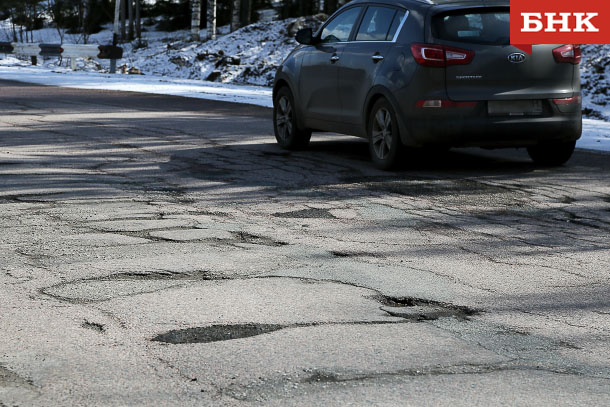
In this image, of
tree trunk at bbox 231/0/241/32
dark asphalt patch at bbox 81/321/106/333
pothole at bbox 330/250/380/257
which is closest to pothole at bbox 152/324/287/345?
dark asphalt patch at bbox 81/321/106/333

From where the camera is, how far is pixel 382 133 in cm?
1001

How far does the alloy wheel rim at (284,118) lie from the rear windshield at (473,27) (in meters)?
2.74

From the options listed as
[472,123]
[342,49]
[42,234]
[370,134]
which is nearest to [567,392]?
[42,234]

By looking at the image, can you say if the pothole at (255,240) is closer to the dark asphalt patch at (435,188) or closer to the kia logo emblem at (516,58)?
the dark asphalt patch at (435,188)

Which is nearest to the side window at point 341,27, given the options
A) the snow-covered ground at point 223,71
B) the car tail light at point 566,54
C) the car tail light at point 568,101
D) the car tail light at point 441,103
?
the car tail light at point 441,103

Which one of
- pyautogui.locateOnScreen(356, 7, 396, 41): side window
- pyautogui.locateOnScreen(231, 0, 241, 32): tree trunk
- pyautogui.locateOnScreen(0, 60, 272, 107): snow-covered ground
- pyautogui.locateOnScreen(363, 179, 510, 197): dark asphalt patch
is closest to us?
pyautogui.locateOnScreen(363, 179, 510, 197): dark asphalt patch

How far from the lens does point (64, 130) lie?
13.3 m

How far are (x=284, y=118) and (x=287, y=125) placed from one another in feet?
0.50

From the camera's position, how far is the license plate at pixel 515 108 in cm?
949

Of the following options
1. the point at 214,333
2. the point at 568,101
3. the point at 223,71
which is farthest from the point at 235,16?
the point at 214,333

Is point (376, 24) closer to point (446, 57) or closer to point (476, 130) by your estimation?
point (446, 57)

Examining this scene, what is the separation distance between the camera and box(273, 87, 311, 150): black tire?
11.7 metres

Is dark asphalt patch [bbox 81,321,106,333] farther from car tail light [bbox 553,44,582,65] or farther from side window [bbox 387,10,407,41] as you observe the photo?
car tail light [bbox 553,44,582,65]

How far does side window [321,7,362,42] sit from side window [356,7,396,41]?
23cm
